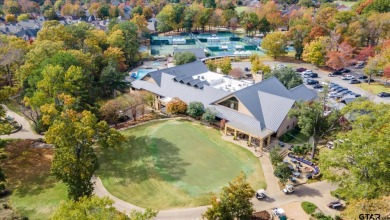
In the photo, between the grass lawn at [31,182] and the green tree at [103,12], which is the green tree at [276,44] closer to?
the grass lawn at [31,182]

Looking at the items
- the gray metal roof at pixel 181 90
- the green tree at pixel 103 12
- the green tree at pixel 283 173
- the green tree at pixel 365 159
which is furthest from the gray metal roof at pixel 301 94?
the green tree at pixel 103 12

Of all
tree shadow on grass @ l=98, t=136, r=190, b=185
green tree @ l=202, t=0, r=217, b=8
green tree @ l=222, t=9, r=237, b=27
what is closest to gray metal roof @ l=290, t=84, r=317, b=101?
tree shadow on grass @ l=98, t=136, r=190, b=185

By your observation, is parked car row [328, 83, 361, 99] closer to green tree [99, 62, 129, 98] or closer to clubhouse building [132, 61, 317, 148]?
clubhouse building [132, 61, 317, 148]

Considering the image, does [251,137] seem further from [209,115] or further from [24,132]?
[24,132]

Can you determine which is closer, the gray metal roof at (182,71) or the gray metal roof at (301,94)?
the gray metal roof at (301,94)

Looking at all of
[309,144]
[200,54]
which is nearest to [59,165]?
[309,144]

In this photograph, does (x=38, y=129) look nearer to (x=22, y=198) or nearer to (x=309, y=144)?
(x=22, y=198)
